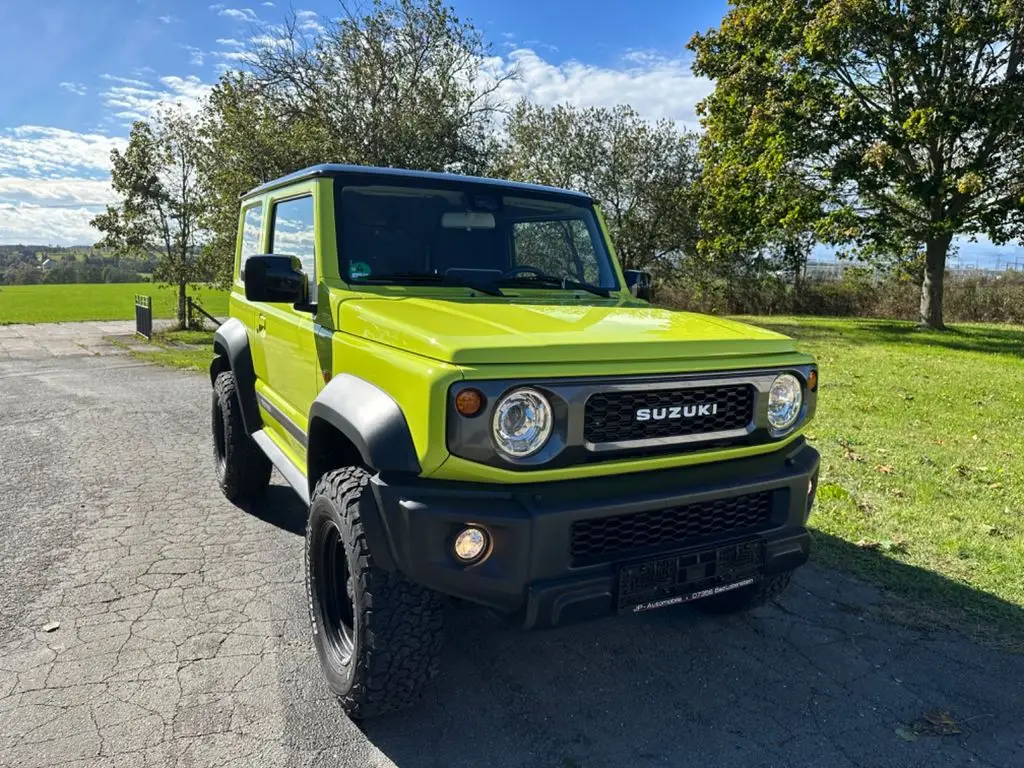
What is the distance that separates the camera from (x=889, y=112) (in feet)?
53.2

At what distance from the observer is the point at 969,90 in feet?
50.4

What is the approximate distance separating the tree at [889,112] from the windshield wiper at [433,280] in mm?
14395

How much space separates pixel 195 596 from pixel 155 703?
952 millimetres

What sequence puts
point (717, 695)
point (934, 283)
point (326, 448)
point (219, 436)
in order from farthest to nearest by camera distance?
point (934, 283) → point (219, 436) → point (326, 448) → point (717, 695)

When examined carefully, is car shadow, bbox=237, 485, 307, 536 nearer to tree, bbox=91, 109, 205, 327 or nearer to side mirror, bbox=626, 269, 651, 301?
side mirror, bbox=626, 269, 651, 301

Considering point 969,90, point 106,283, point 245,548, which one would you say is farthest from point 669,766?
point 106,283

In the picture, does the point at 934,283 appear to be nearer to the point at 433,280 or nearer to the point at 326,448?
the point at 433,280

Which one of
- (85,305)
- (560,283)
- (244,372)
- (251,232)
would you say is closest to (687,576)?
(560,283)

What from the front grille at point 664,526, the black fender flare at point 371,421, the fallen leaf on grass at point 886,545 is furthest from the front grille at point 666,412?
the fallen leaf on grass at point 886,545

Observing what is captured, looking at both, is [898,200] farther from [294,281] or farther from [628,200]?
[294,281]

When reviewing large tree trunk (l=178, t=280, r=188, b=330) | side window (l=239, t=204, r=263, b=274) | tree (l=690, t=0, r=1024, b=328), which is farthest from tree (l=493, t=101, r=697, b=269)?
side window (l=239, t=204, r=263, b=274)

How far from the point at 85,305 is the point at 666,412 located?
46.7 meters

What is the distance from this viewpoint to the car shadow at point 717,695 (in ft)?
8.29

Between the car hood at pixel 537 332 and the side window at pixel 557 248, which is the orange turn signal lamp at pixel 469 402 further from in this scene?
the side window at pixel 557 248
